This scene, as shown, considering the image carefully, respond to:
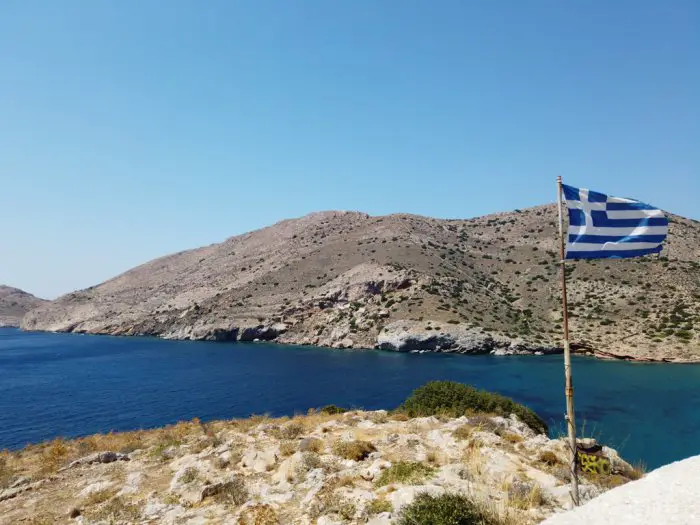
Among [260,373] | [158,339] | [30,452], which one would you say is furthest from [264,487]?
[158,339]

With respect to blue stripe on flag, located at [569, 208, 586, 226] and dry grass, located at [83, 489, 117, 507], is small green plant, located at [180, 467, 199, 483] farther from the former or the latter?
blue stripe on flag, located at [569, 208, 586, 226]

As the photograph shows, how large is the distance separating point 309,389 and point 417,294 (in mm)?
42294

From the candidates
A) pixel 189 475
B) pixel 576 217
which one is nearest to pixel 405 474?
pixel 189 475

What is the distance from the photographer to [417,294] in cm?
8594

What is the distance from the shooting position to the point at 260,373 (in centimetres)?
5922

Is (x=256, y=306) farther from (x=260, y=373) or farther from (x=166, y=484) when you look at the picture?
(x=166, y=484)

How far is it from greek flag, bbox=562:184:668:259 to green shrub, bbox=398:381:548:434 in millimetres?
14135

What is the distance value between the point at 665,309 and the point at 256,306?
271ft

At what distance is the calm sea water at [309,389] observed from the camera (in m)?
34.5

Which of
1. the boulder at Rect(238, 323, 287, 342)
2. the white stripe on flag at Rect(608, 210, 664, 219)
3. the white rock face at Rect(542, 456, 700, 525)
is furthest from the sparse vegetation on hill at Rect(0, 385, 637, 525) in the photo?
the boulder at Rect(238, 323, 287, 342)

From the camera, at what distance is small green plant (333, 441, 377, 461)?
12164 mm

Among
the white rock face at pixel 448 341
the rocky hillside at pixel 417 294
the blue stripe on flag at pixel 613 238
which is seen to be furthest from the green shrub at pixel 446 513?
the white rock face at pixel 448 341

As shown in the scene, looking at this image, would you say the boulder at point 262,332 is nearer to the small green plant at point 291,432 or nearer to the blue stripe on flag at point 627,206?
the small green plant at point 291,432

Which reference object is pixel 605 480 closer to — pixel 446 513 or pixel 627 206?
pixel 446 513
